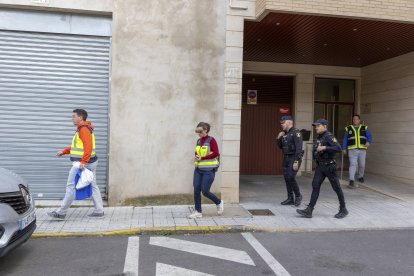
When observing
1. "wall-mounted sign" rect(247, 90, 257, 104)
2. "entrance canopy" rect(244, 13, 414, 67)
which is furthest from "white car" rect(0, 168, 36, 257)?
"wall-mounted sign" rect(247, 90, 257, 104)

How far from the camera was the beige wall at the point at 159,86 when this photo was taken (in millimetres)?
7781

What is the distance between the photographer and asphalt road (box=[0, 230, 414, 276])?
468cm

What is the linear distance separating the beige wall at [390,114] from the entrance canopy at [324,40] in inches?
16.0

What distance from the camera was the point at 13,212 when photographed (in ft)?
14.3

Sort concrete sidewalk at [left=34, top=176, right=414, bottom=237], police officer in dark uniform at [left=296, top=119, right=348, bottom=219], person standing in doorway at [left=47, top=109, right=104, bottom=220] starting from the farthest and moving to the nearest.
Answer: police officer in dark uniform at [left=296, top=119, right=348, bottom=219]
person standing in doorway at [left=47, top=109, right=104, bottom=220]
concrete sidewalk at [left=34, top=176, right=414, bottom=237]

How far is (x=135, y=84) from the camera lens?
7.84 m

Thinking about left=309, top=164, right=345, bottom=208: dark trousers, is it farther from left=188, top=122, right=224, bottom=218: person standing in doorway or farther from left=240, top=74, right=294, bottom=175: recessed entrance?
left=240, top=74, right=294, bottom=175: recessed entrance

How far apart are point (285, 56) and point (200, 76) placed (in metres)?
4.36

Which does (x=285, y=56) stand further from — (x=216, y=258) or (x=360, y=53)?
(x=216, y=258)

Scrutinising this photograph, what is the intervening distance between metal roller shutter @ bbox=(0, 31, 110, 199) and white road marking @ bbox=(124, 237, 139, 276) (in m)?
2.45

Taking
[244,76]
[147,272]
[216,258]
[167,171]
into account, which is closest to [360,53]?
[244,76]

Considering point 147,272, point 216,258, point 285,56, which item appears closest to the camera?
point 147,272

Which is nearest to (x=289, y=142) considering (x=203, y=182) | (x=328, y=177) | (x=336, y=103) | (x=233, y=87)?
(x=328, y=177)

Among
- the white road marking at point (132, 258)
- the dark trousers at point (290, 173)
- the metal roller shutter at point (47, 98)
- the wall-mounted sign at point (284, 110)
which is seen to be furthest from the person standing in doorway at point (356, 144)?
the white road marking at point (132, 258)
